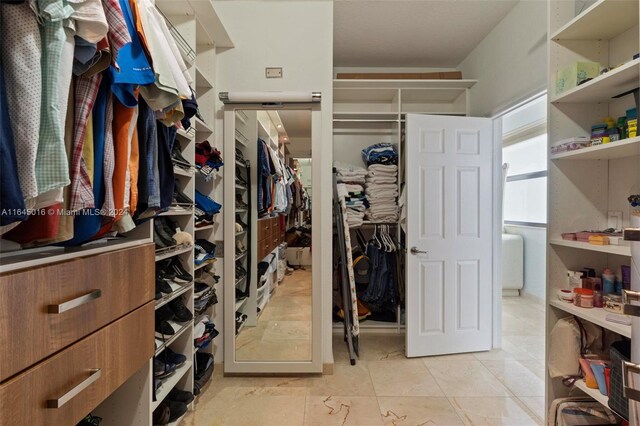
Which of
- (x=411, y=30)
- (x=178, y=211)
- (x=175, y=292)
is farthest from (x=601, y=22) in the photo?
(x=175, y=292)

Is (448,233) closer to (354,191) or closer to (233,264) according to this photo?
(354,191)

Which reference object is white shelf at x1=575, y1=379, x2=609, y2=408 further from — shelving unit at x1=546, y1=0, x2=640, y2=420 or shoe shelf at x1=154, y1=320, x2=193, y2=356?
shoe shelf at x1=154, y1=320, x2=193, y2=356

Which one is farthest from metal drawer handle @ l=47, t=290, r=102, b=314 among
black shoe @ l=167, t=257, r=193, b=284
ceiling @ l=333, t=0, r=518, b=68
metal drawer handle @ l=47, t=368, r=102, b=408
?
ceiling @ l=333, t=0, r=518, b=68

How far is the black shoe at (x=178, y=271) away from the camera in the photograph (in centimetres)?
169

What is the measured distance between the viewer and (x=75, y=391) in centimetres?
82

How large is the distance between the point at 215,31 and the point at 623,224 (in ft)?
8.49

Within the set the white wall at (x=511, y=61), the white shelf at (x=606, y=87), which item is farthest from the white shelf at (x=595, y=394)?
the white wall at (x=511, y=61)

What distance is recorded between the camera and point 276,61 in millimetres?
2275

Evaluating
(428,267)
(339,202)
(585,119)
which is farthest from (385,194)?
(585,119)

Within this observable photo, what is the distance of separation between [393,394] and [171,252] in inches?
64.4

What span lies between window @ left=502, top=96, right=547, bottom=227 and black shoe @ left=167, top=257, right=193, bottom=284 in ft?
12.6

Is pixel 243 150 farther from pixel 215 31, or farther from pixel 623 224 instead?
pixel 623 224

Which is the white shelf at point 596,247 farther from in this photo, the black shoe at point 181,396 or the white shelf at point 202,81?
the white shelf at point 202,81

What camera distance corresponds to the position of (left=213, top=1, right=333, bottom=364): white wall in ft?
7.40
